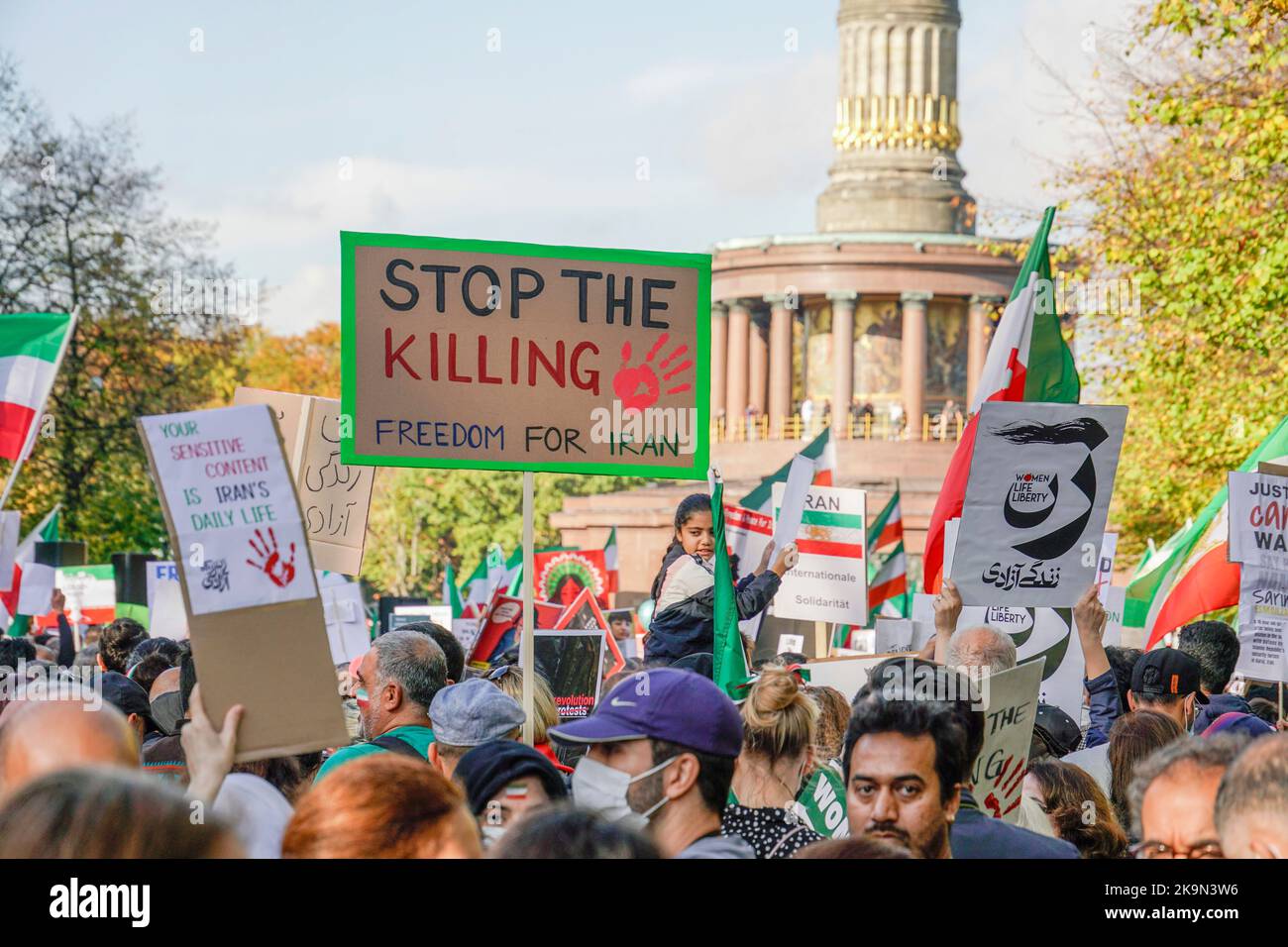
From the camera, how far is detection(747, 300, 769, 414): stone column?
5966cm

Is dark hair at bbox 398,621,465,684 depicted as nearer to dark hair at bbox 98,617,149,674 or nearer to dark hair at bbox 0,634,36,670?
dark hair at bbox 98,617,149,674

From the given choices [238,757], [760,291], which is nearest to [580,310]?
[238,757]

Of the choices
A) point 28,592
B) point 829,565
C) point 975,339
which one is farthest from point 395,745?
point 975,339

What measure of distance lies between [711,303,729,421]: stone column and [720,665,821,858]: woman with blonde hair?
53333 millimetres

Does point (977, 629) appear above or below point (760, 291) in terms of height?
below

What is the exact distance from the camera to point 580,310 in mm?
6742

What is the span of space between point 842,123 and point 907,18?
3561 millimetres

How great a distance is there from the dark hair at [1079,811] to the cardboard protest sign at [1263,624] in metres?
3.45

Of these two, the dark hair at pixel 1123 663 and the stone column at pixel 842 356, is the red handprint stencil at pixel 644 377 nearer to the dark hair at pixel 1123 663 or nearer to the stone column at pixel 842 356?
the dark hair at pixel 1123 663

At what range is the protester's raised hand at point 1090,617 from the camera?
24.6 feet

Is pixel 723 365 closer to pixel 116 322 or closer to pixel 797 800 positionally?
pixel 116 322

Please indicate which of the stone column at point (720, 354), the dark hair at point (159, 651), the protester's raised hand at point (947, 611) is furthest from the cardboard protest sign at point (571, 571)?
the stone column at point (720, 354)
